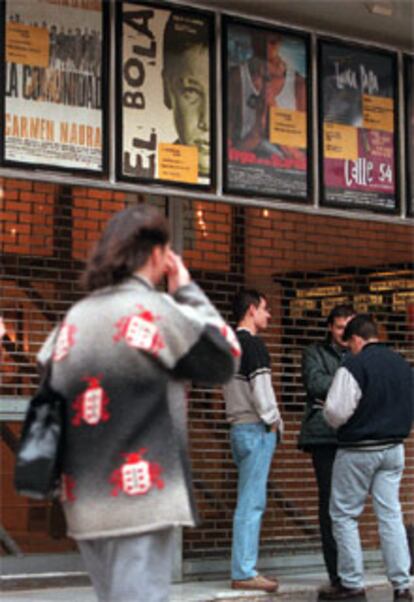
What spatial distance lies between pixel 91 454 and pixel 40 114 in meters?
4.59

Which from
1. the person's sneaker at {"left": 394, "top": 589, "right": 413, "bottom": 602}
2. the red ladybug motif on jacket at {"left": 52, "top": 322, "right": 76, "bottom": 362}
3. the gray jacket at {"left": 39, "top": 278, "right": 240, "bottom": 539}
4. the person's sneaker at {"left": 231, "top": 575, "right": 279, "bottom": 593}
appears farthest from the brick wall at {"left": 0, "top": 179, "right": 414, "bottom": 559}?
the gray jacket at {"left": 39, "top": 278, "right": 240, "bottom": 539}

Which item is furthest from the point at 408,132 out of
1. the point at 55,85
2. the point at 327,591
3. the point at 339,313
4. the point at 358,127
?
the point at 327,591

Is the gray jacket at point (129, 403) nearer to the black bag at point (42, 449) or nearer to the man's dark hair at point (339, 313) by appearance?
the black bag at point (42, 449)

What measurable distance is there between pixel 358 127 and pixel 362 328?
2.09m

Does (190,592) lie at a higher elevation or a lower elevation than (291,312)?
lower

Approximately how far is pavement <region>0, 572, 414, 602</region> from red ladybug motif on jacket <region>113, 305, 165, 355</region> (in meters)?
4.68

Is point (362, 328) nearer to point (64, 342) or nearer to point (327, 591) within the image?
point (327, 591)

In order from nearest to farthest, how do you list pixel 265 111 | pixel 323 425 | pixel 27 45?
pixel 27 45, pixel 323 425, pixel 265 111

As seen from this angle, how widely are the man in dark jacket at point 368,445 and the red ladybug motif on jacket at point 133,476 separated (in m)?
4.33

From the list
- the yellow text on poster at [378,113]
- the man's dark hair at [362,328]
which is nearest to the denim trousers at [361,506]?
the man's dark hair at [362,328]

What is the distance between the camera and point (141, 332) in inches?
160

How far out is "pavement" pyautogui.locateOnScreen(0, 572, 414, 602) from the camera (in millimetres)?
8492

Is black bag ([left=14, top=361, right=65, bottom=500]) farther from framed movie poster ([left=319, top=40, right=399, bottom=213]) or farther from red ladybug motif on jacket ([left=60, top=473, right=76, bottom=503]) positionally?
framed movie poster ([left=319, top=40, right=399, bottom=213])

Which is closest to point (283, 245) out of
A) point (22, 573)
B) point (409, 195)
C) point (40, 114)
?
point (409, 195)
